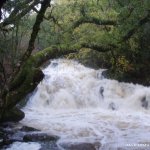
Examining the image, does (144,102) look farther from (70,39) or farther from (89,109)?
(70,39)

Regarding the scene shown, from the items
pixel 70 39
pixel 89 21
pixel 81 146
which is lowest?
pixel 81 146

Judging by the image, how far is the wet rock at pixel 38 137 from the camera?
33.5 ft

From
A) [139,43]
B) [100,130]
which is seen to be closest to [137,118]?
[100,130]

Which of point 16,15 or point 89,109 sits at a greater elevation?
point 16,15

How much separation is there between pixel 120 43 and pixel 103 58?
22.0 ft

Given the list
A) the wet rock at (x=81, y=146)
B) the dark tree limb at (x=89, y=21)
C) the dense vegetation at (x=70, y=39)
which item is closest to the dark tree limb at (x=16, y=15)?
the dense vegetation at (x=70, y=39)

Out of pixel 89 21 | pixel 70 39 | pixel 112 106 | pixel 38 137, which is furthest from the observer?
pixel 112 106

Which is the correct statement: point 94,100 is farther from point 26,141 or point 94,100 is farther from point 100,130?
point 26,141

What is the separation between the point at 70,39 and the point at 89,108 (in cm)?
437

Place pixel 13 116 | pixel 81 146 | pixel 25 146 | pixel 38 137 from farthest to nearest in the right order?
pixel 13 116 < pixel 38 137 < pixel 81 146 < pixel 25 146

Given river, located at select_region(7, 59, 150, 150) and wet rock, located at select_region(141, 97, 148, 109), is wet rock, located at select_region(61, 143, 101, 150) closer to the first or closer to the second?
river, located at select_region(7, 59, 150, 150)

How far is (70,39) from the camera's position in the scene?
13602 millimetres

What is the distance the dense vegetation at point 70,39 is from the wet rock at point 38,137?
3.20 feet

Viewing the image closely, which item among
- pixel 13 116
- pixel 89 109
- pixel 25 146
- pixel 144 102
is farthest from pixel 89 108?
pixel 25 146
